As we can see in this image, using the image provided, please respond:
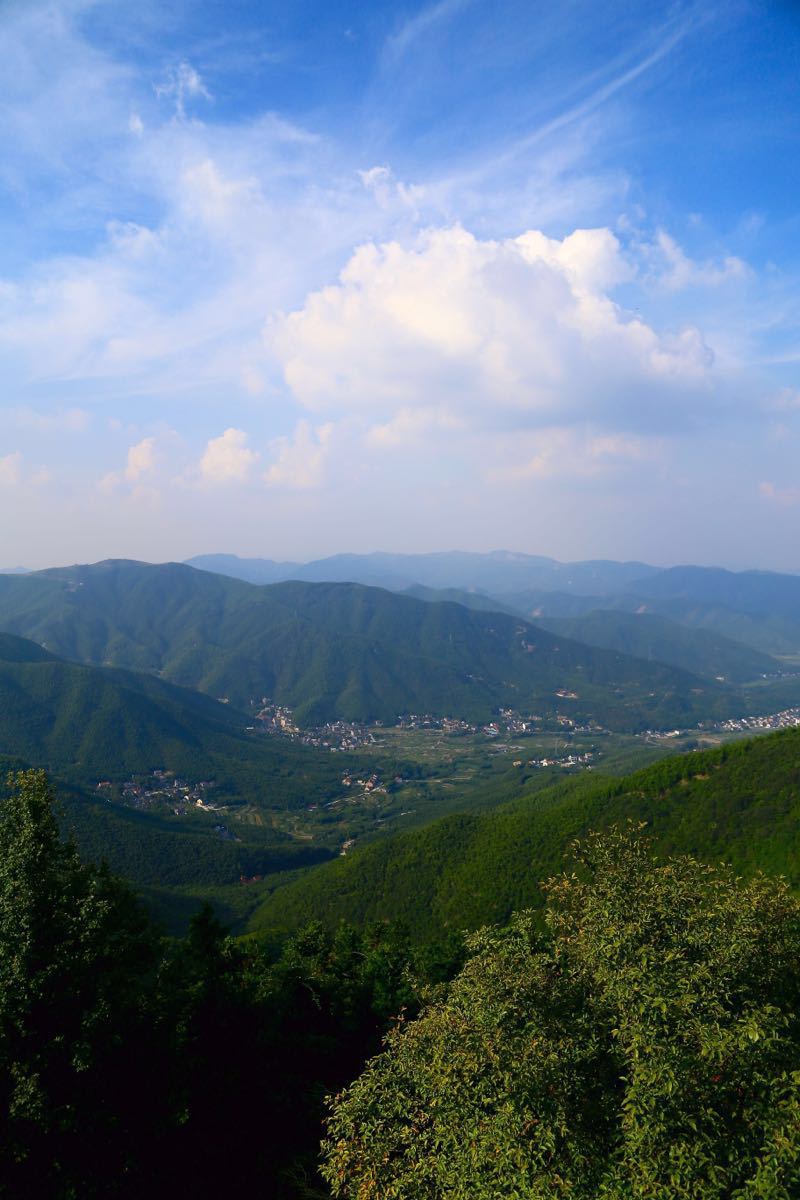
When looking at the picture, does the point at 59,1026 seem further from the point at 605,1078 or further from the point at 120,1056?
the point at 605,1078

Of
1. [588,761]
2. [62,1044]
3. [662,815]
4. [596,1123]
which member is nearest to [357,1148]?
[596,1123]

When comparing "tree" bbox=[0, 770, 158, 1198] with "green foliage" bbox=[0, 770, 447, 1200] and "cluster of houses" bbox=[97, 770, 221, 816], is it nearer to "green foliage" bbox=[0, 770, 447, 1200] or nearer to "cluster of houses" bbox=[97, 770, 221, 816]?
"green foliage" bbox=[0, 770, 447, 1200]

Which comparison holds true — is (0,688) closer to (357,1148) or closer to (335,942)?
(335,942)

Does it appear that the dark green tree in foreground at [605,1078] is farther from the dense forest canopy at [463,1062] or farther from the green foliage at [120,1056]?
the green foliage at [120,1056]

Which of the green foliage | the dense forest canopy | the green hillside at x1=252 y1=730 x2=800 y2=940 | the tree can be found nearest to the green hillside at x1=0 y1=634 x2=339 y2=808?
the green hillside at x1=252 y1=730 x2=800 y2=940

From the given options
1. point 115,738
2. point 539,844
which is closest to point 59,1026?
point 539,844

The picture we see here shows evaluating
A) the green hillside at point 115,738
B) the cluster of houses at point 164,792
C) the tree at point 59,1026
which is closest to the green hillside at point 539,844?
the tree at point 59,1026
